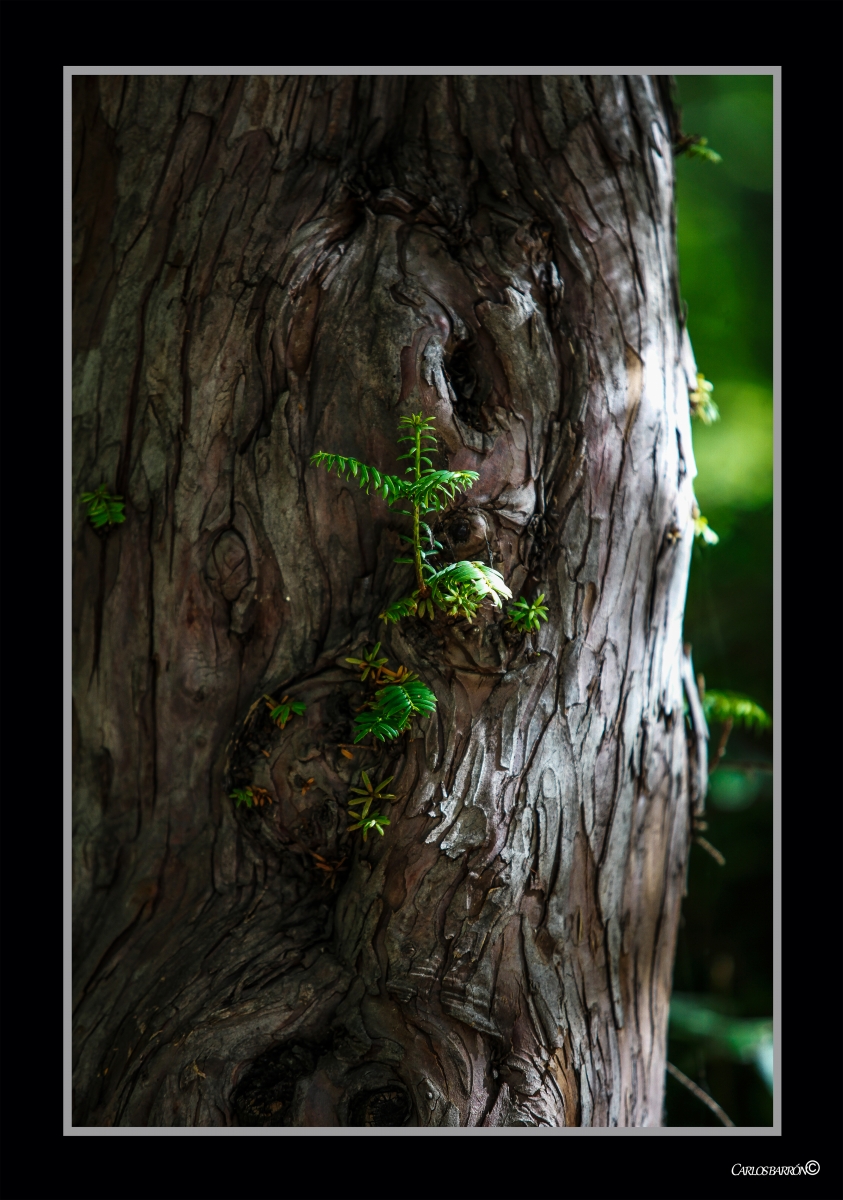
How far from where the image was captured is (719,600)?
3324 millimetres

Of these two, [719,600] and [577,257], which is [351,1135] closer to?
[577,257]

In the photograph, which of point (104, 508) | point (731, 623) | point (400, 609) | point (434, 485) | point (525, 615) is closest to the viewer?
point (434, 485)

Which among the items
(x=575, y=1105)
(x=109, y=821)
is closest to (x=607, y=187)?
(x=109, y=821)

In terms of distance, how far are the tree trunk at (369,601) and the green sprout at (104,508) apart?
0.04 meters

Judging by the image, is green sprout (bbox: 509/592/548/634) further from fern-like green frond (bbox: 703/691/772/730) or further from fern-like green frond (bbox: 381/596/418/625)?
fern-like green frond (bbox: 703/691/772/730)

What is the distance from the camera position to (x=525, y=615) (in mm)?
1749

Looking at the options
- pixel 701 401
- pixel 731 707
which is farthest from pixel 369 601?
pixel 731 707

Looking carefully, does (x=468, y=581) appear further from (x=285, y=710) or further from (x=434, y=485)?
(x=285, y=710)

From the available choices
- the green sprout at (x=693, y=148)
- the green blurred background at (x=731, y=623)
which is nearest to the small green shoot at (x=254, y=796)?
the green blurred background at (x=731, y=623)

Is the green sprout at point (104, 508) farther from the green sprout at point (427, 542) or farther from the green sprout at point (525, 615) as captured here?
the green sprout at point (525, 615)

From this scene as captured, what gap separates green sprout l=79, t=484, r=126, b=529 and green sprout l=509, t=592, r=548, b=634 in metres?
1.05

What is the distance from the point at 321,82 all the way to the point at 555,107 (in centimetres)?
59

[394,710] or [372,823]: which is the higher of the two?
[394,710]

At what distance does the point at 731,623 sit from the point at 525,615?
1.99m
